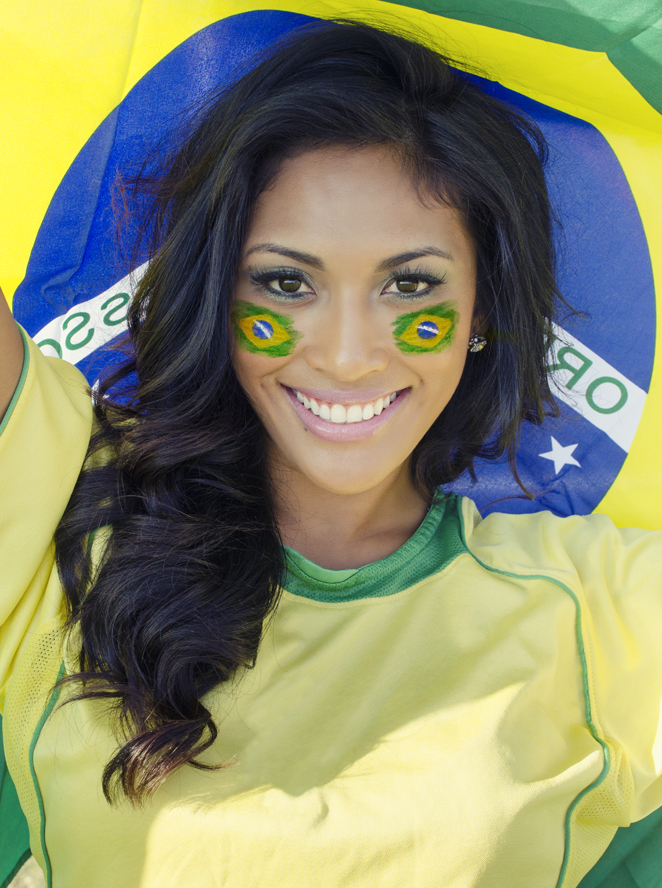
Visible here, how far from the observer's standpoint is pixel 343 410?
148 centimetres

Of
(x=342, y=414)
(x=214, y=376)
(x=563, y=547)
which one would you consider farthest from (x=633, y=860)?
(x=214, y=376)

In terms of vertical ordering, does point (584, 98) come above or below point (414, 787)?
above

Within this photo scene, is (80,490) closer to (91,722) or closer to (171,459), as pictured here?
(171,459)

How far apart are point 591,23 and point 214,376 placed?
47.4 inches

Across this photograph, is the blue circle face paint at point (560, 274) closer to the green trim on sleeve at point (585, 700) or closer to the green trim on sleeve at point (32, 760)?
the green trim on sleeve at point (585, 700)

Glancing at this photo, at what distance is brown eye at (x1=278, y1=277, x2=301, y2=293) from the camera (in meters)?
1.43

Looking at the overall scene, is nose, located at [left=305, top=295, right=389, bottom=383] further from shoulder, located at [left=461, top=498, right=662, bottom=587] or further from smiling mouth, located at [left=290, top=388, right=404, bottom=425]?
shoulder, located at [left=461, top=498, right=662, bottom=587]

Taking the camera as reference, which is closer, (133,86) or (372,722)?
(372,722)

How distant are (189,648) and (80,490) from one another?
1.21 feet

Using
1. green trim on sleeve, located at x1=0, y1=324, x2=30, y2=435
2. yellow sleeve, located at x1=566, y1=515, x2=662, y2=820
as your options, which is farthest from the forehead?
yellow sleeve, located at x1=566, y1=515, x2=662, y2=820

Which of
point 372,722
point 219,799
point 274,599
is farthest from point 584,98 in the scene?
point 219,799

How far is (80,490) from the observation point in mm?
1433

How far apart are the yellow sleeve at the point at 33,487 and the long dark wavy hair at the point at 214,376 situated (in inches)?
2.0

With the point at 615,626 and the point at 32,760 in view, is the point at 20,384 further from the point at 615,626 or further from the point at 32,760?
the point at 615,626
